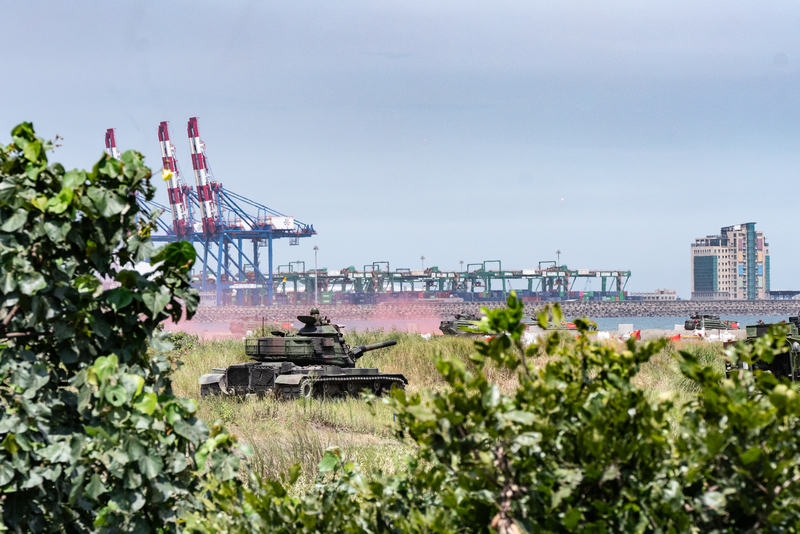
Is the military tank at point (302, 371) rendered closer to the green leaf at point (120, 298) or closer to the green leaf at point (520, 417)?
the green leaf at point (120, 298)

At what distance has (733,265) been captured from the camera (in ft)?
597

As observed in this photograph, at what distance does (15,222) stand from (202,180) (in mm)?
79651

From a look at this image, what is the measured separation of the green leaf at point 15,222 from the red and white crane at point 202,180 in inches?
3075

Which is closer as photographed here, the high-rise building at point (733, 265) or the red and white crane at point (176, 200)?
the red and white crane at point (176, 200)

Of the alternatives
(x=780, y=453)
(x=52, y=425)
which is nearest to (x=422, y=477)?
(x=780, y=453)

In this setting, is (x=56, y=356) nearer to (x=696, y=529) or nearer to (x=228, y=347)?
(x=696, y=529)

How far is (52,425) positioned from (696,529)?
232cm

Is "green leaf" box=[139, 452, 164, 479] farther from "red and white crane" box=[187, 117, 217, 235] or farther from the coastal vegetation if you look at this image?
"red and white crane" box=[187, 117, 217, 235]

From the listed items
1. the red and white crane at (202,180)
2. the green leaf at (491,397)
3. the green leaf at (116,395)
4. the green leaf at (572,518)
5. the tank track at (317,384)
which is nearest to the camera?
the green leaf at (572,518)

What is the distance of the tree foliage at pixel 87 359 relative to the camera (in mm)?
2613

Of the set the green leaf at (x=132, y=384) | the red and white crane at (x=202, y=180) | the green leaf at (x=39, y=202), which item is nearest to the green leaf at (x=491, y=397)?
the green leaf at (x=132, y=384)

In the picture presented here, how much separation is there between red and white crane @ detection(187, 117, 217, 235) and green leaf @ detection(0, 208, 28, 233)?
7809cm

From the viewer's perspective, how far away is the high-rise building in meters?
180

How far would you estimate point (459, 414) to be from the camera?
223 cm
